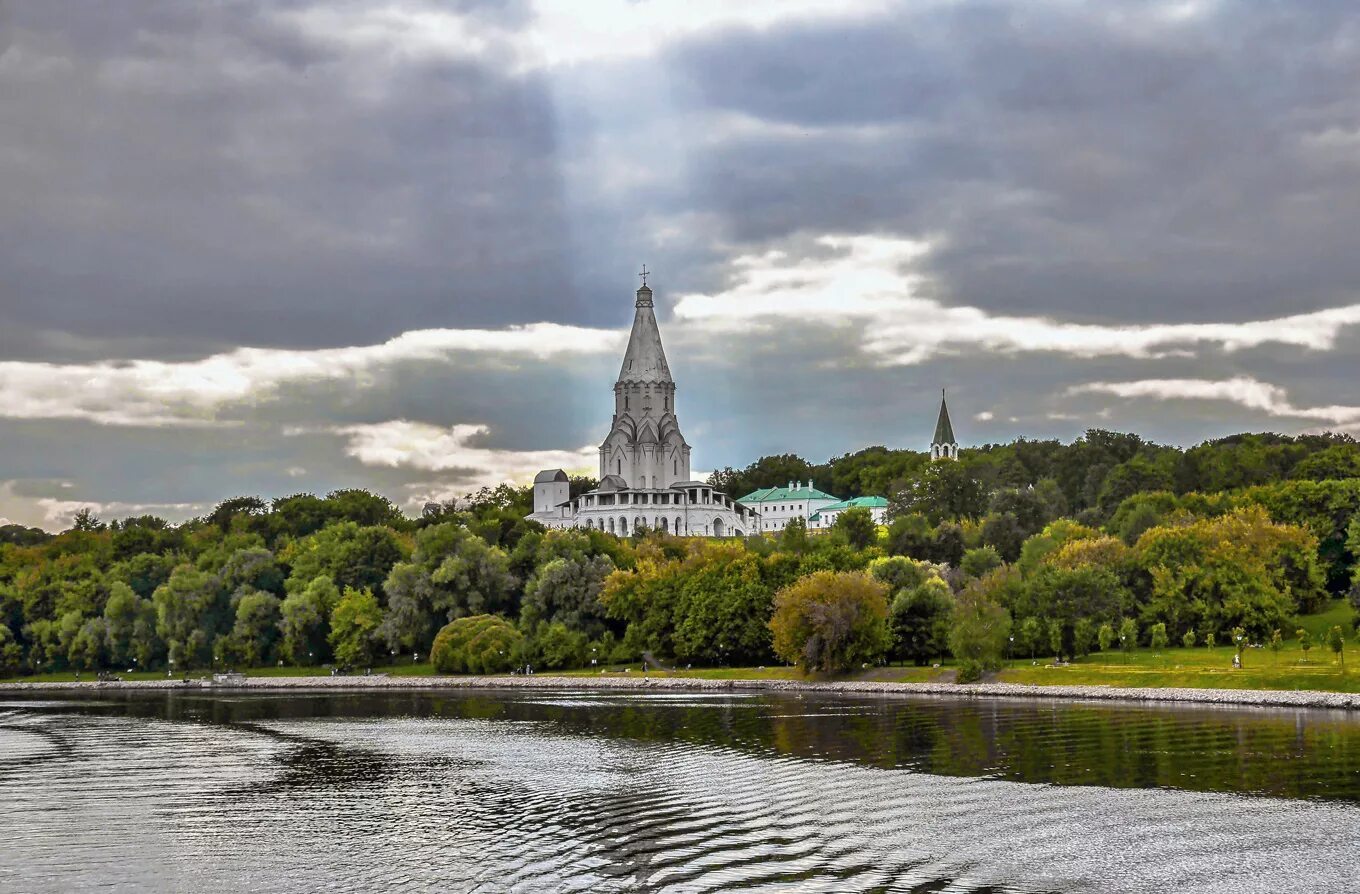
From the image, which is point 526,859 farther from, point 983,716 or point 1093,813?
point 983,716

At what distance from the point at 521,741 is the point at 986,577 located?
35.9 metres

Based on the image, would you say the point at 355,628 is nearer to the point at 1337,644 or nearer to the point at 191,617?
the point at 191,617

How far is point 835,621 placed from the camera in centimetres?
8169

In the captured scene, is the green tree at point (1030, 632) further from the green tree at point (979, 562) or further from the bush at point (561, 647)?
the bush at point (561, 647)

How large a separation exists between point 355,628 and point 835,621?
148ft

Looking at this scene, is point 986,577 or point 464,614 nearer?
point 986,577

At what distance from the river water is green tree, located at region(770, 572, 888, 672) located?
15302 mm

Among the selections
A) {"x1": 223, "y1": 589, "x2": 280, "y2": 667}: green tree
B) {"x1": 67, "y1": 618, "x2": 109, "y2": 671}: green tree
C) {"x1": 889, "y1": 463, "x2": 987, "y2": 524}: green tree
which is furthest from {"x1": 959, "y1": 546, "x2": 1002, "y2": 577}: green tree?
{"x1": 67, "y1": 618, "x2": 109, "y2": 671}: green tree

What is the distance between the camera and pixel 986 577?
8438cm

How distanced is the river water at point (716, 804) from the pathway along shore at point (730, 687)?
250cm

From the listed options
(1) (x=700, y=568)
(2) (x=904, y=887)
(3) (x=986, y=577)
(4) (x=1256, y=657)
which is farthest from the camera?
(1) (x=700, y=568)

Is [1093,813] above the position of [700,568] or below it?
below

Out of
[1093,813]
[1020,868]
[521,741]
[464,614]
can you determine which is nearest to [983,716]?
[521,741]

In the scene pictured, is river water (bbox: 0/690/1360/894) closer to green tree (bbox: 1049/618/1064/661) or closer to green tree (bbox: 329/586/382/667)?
green tree (bbox: 1049/618/1064/661)
